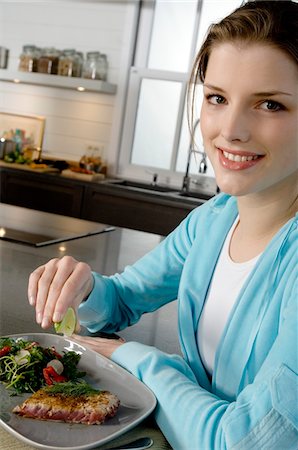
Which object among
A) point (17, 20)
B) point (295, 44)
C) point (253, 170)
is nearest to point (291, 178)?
point (253, 170)

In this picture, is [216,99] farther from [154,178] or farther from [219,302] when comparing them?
[154,178]

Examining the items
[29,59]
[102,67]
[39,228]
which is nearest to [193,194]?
[102,67]

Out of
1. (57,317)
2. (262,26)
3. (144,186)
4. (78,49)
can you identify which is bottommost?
(144,186)

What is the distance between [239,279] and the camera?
112cm

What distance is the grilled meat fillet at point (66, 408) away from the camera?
0.85 meters

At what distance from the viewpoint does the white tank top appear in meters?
1.12

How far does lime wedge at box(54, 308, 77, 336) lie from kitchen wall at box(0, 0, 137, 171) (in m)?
3.89

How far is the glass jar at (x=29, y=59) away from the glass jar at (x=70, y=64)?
25 centimetres

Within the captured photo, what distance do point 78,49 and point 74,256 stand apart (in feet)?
10.8

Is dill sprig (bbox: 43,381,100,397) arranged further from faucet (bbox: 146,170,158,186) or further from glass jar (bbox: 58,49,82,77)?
glass jar (bbox: 58,49,82,77)

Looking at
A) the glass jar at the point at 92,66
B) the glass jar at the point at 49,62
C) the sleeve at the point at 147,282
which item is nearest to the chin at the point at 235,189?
the sleeve at the point at 147,282

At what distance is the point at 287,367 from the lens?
0.84 meters

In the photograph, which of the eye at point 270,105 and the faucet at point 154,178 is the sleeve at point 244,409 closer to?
the eye at point 270,105

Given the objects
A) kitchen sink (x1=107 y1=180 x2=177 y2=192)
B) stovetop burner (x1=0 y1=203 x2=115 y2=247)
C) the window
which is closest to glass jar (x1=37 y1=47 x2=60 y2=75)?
the window
